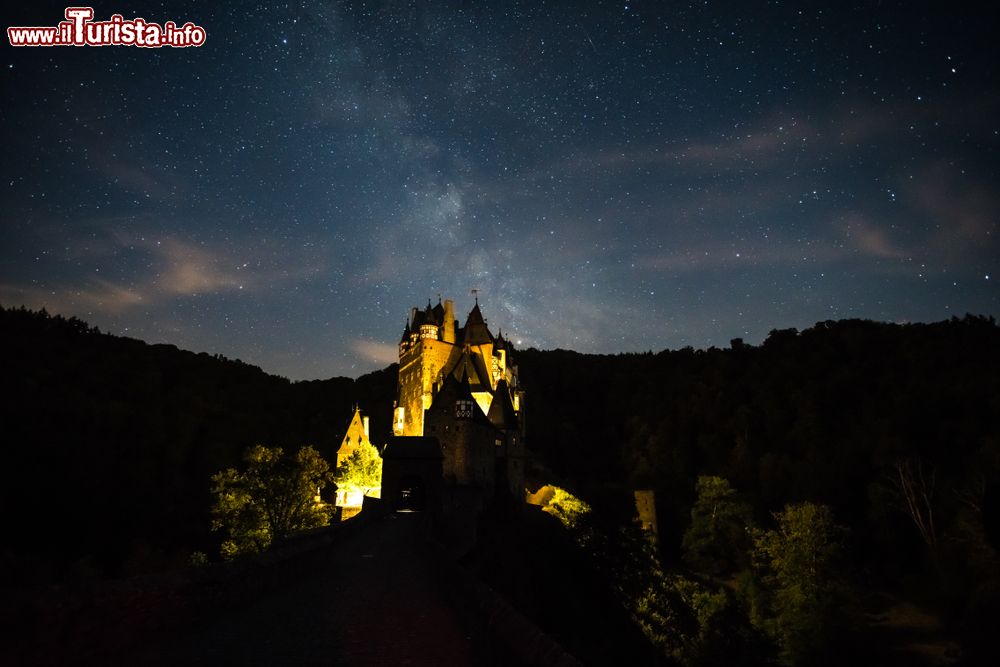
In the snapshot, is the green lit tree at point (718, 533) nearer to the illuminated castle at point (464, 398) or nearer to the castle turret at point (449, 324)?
the illuminated castle at point (464, 398)

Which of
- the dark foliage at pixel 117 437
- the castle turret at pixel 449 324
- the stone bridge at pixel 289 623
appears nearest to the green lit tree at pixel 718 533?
the castle turret at pixel 449 324

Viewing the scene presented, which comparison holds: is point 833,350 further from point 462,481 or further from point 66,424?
point 66,424

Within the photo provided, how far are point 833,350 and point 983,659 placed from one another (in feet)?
201

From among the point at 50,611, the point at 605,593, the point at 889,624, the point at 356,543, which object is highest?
the point at 50,611

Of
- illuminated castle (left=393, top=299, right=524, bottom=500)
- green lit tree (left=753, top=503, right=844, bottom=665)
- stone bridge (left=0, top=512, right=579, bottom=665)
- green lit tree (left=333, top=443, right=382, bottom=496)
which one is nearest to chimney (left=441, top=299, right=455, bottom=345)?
illuminated castle (left=393, top=299, right=524, bottom=500)

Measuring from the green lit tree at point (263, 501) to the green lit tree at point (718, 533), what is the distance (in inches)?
1524

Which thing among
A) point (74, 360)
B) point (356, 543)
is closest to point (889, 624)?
point (356, 543)

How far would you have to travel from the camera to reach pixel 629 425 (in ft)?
318

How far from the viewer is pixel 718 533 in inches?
2229

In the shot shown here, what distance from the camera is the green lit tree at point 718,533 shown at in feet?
184

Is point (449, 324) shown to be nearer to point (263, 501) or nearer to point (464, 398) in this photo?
point (464, 398)

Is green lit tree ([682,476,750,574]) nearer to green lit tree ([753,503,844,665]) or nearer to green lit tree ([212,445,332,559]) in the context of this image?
green lit tree ([753,503,844,665])

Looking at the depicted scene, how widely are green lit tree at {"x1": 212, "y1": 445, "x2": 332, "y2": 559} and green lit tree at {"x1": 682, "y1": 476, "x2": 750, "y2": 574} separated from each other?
127ft

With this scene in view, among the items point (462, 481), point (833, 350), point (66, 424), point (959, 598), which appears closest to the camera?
point (959, 598)
